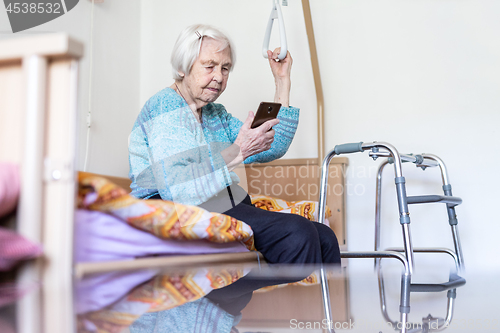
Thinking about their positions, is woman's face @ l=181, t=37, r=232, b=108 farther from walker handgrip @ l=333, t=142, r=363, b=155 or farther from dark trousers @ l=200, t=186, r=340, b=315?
walker handgrip @ l=333, t=142, r=363, b=155

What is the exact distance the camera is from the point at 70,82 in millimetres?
602

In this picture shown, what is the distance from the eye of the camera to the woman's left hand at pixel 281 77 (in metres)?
1.42

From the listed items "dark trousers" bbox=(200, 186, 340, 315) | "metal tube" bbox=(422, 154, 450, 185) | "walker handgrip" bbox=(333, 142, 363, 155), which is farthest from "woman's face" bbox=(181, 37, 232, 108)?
"metal tube" bbox=(422, 154, 450, 185)

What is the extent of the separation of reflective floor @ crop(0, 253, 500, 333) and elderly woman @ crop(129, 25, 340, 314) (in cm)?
30

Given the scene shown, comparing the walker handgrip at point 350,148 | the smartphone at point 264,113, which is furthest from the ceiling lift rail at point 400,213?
the smartphone at point 264,113

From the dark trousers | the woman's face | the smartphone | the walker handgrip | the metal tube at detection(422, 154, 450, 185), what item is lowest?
the dark trousers

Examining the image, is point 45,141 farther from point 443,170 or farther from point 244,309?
point 443,170

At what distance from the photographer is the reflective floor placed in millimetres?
376

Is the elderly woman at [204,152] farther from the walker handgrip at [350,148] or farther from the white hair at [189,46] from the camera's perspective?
the walker handgrip at [350,148]

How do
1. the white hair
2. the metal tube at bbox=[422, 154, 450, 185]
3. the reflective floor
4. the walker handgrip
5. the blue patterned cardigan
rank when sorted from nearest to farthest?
the reflective floor → the blue patterned cardigan → the white hair → the walker handgrip → the metal tube at bbox=[422, 154, 450, 185]

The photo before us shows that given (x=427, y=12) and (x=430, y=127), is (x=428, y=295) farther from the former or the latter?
(x=427, y=12)

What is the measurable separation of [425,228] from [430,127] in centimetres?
43

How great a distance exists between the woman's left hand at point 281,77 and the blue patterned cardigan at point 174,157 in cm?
32

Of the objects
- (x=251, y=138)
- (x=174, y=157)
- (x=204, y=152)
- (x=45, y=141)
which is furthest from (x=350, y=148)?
(x=45, y=141)
